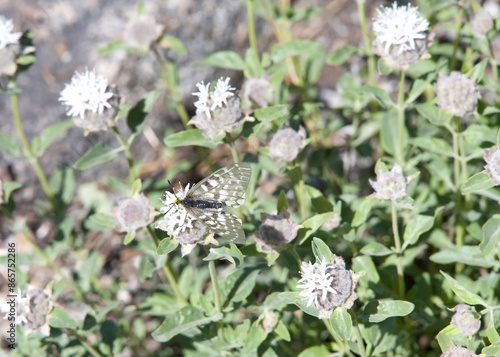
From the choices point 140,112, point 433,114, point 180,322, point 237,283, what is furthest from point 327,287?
point 140,112

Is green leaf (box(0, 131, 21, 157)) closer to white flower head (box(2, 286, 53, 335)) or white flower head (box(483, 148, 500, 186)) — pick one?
white flower head (box(2, 286, 53, 335))

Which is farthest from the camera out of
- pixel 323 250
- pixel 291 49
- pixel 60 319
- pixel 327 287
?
pixel 291 49

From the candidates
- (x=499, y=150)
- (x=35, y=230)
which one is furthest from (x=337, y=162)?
(x=35, y=230)

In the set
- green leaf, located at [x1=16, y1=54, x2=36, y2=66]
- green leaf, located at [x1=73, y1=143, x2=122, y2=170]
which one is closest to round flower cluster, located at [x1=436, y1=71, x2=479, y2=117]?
green leaf, located at [x1=73, y1=143, x2=122, y2=170]

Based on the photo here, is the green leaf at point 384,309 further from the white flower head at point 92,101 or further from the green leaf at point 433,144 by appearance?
the white flower head at point 92,101

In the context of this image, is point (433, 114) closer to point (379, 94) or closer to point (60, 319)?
Result: point (379, 94)

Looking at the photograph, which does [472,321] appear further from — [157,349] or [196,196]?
[157,349]
